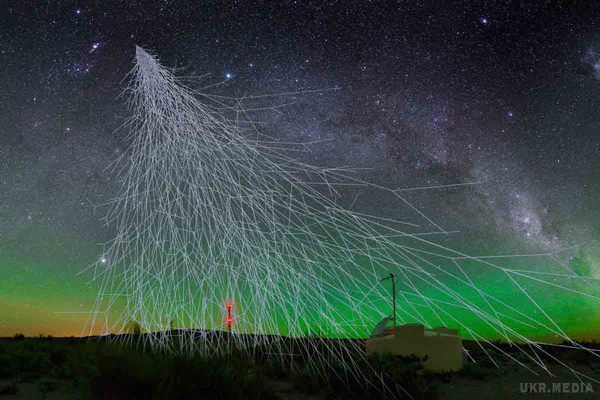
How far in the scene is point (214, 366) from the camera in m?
11.0

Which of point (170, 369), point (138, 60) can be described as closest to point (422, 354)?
point (170, 369)

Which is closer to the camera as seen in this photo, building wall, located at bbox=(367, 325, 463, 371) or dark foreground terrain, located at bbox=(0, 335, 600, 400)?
dark foreground terrain, located at bbox=(0, 335, 600, 400)

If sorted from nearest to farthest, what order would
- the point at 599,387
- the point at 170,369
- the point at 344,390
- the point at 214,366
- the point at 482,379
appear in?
the point at 170,369
the point at 214,366
the point at 344,390
the point at 599,387
the point at 482,379

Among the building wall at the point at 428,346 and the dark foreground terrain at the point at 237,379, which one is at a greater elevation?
the building wall at the point at 428,346

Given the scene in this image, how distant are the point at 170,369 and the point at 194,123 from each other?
16.6ft

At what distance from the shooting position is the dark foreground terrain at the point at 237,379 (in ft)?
31.8

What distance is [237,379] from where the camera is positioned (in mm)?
10805

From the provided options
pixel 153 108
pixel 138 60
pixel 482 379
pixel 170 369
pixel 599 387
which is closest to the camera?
pixel 138 60

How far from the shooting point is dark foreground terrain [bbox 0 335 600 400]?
970cm

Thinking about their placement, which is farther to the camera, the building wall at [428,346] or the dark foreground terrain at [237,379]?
the building wall at [428,346]

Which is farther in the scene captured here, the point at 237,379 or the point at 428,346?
the point at 428,346

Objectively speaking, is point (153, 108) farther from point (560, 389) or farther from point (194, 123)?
point (560, 389)

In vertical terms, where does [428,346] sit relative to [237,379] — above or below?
above

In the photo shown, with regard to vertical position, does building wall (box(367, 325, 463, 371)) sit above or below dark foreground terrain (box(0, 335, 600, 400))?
above
